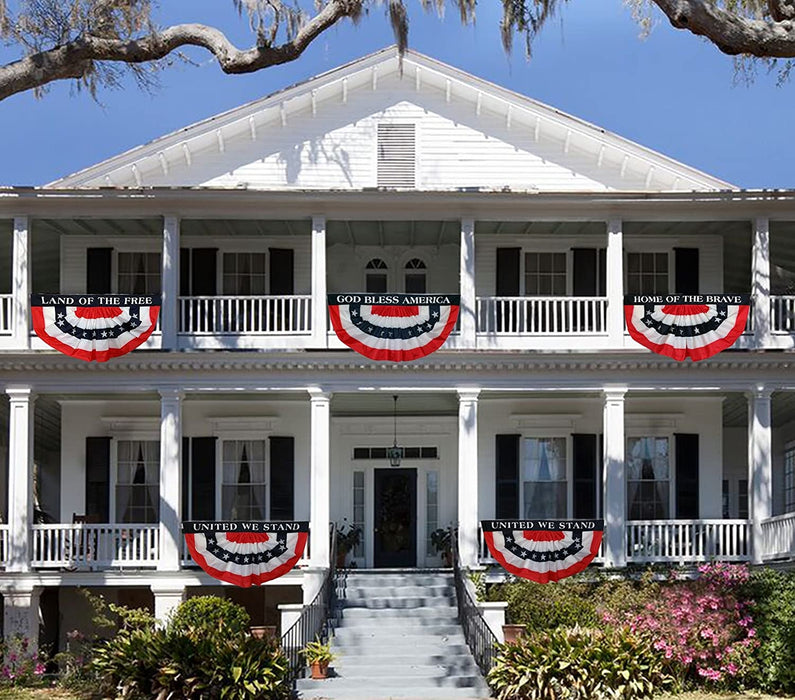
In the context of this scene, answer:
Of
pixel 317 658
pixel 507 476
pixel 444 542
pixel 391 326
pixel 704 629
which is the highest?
pixel 391 326

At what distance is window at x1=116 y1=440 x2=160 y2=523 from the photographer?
2612cm

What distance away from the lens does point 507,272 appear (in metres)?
26.2

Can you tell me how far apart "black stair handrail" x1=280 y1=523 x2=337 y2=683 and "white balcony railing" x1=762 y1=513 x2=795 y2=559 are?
6.76 metres

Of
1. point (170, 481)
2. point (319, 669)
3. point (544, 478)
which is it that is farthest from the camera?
point (544, 478)

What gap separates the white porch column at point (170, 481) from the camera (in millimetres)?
23375

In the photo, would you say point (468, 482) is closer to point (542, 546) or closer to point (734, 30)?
point (542, 546)

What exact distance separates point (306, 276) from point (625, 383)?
5965 millimetres

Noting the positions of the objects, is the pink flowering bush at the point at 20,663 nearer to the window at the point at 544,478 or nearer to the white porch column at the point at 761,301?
the window at the point at 544,478

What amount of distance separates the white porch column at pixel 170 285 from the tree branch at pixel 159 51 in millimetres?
6886

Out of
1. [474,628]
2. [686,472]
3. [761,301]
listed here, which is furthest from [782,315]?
[474,628]

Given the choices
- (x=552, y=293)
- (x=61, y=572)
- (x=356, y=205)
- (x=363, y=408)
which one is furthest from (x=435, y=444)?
(x=61, y=572)

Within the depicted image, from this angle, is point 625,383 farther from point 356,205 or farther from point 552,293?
point 356,205

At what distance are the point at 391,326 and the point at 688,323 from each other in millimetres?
4593

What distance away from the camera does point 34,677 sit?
21.3 m
